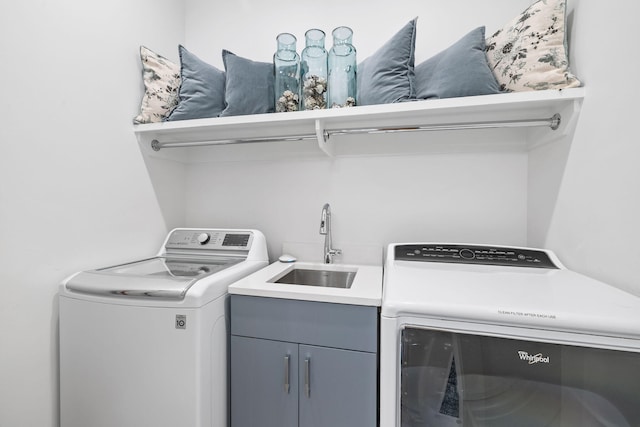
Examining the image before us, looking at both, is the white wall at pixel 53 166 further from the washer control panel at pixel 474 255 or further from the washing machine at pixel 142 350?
the washer control panel at pixel 474 255

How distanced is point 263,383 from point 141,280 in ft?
2.22

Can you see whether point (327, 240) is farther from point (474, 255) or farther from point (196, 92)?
point (196, 92)

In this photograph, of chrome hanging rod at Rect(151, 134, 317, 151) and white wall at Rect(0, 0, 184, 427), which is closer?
white wall at Rect(0, 0, 184, 427)

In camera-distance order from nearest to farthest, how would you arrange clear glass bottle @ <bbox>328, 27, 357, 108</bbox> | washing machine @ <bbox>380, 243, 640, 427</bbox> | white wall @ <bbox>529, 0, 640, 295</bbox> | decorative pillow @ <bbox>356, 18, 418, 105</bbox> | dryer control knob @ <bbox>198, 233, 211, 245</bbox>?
washing machine @ <bbox>380, 243, 640, 427</bbox> < white wall @ <bbox>529, 0, 640, 295</bbox> < decorative pillow @ <bbox>356, 18, 418, 105</bbox> < clear glass bottle @ <bbox>328, 27, 357, 108</bbox> < dryer control knob @ <bbox>198, 233, 211, 245</bbox>

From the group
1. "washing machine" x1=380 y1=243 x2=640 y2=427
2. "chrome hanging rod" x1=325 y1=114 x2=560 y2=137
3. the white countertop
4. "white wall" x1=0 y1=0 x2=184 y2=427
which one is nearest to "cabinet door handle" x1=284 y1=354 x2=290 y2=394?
the white countertop

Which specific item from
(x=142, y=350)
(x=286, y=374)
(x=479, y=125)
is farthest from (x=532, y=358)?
(x=142, y=350)

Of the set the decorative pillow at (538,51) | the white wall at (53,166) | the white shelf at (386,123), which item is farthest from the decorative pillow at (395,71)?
the white wall at (53,166)

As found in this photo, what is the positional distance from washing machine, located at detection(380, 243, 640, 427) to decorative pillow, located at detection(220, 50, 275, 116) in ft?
3.92

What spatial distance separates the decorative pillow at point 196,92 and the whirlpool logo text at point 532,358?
1.72m

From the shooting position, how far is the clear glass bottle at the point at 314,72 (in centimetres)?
153

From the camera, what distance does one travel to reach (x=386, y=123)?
1514 mm

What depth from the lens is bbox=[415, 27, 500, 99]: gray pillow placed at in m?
1.28

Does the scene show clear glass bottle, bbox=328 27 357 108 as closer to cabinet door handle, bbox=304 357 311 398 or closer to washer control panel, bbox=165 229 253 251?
washer control panel, bbox=165 229 253 251

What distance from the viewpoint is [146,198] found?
1717 millimetres
